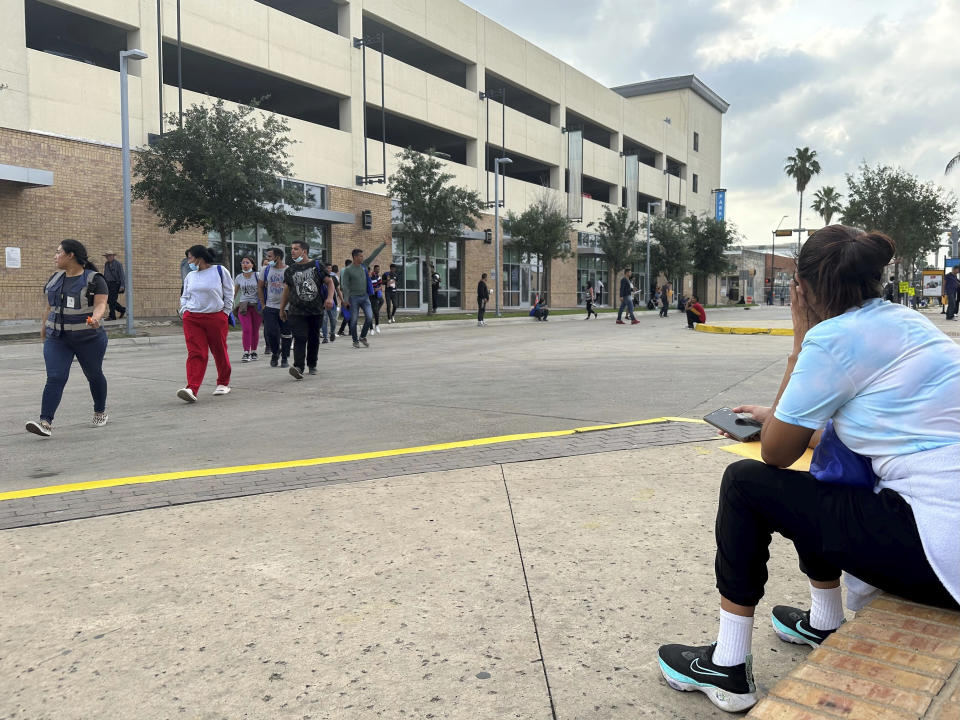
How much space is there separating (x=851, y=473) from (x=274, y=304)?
1051 centimetres

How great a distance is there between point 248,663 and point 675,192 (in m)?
63.4

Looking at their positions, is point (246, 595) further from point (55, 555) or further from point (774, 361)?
point (774, 361)

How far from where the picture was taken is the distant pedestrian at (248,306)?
12.0 m

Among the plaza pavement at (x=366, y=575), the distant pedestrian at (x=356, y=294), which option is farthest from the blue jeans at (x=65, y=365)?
the distant pedestrian at (x=356, y=294)

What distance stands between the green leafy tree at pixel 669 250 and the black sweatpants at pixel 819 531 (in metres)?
51.2

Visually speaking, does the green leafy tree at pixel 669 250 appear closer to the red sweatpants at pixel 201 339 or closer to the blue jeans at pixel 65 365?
the red sweatpants at pixel 201 339

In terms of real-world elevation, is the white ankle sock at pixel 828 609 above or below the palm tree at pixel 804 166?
below

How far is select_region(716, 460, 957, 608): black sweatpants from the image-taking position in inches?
76.6

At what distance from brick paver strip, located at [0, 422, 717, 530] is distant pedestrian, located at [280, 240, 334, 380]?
16.3 feet

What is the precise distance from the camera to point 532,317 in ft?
98.0

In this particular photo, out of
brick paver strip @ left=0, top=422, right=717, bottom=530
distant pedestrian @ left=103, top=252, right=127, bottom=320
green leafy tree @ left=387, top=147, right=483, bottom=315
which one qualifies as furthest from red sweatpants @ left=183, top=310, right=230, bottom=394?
green leafy tree @ left=387, top=147, right=483, bottom=315

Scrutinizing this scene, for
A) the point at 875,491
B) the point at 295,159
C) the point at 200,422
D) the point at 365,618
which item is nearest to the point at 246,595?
the point at 365,618

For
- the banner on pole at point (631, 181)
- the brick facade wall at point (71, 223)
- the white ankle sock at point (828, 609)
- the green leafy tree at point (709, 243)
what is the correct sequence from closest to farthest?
the white ankle sock at point (828, 609)
the brick facade wall at point (71, 223)
the banner on pole at point (631, 181)
the green leafy tree at point (709, 243)

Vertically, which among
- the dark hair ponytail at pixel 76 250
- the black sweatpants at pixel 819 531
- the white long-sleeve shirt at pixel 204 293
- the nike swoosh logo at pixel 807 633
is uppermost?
the dark hair ponytail at pixel 76 250
